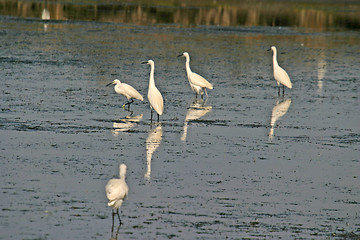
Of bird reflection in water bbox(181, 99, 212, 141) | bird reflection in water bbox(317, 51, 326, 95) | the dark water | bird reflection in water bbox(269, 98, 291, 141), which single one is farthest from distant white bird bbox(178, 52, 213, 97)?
bird reflection in water bbox(317, 51, 326, 95)

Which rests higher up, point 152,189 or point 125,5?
point 125,5

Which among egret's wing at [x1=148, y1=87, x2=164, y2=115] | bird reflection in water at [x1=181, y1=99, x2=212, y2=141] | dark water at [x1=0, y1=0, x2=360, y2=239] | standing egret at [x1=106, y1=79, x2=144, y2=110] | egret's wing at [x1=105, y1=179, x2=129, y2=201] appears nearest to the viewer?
egret's wing at [x1=105, y1=179, x2=129, y2=201]

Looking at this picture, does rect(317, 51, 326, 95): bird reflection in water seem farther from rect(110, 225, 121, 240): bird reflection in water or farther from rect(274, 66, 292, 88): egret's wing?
rect(110, 225, 121, 240): bird reflection in water

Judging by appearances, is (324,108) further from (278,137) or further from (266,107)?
(278,137)

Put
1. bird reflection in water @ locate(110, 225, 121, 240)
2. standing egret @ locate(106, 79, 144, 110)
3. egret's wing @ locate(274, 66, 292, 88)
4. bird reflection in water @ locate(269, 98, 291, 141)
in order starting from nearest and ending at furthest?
1. bird reflection in water @ locate(110, 225, 121, 240)
2. bird reflection in water @ locate(269, 98, 291, 141)
3. standing egret @ locate(106, 79, 144, 110)
4. egret's wing @ locate(274, 66, 292, 88)

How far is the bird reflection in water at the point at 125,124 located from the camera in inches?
558

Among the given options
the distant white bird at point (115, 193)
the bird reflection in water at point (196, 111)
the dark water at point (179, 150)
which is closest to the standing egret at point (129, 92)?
the dark water at point (179, 150)

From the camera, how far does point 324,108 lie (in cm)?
1788

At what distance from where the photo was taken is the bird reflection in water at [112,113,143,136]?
46.5 feet

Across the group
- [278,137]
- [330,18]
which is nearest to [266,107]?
[278,137]

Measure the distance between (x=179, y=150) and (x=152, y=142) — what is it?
28.3 inches

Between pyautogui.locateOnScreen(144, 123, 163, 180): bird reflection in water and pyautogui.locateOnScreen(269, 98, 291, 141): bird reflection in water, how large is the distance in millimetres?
2271

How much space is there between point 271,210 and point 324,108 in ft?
29.4

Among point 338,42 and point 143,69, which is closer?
point 143,69
